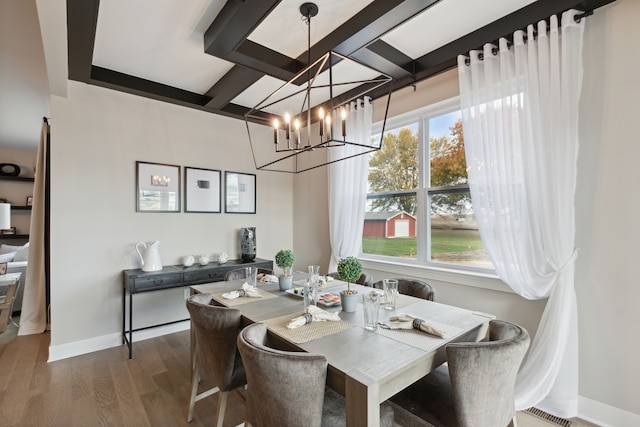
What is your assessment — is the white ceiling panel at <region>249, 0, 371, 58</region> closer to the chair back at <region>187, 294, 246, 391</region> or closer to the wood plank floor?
the chair back at <region>187, 294, 246, 391</region>

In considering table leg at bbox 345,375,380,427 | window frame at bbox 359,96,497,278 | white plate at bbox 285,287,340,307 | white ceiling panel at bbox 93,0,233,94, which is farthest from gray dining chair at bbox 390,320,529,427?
white ceiling panel at bbox 93,0,233,94

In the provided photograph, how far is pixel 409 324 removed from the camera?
161 centimetres

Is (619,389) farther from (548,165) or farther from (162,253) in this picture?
(162,253)

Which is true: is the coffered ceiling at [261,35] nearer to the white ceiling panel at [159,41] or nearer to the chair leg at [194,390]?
the white ceiling panel at [159,41]

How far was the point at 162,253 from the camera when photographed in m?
3.52

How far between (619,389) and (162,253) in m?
4.13

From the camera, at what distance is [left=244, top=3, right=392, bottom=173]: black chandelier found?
1883 mm

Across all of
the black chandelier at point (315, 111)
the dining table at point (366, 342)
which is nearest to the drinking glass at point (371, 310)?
the dining table at point (366, 342)

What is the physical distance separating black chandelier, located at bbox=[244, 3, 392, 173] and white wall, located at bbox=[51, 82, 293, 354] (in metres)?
0.77

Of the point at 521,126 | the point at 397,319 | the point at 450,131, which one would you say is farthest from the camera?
the point at 450,131

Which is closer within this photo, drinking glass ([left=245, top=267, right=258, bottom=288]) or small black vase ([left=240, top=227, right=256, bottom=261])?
drinking glass ([left=245, top=267, right=258, bottom=288])

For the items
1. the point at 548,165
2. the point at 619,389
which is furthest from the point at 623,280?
the point at 548,165

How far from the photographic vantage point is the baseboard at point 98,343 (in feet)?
9.61

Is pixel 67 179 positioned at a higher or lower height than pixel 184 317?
higher
